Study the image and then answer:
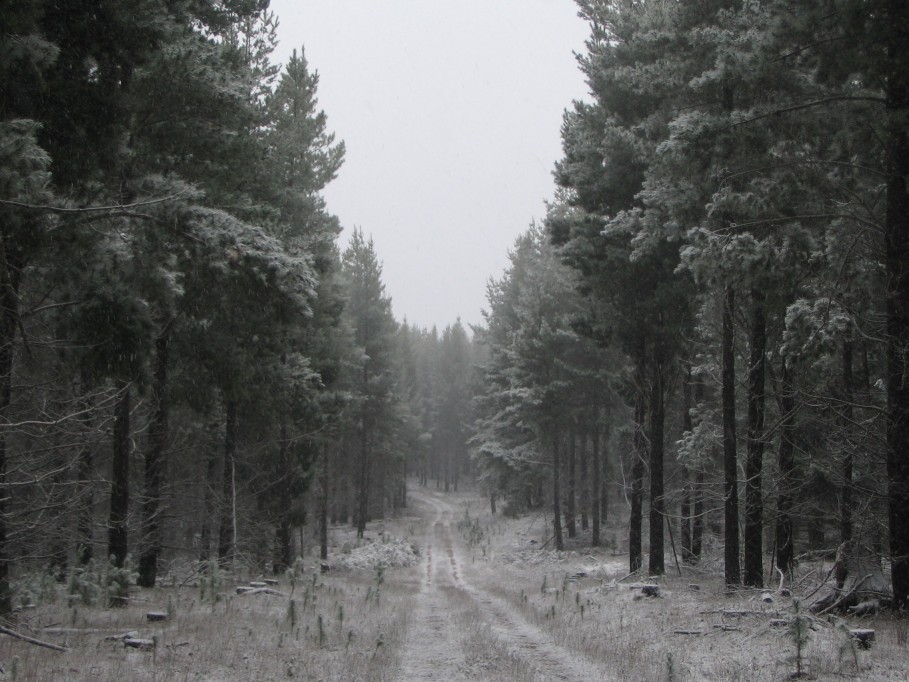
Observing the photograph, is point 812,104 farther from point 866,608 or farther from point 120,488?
point 120,488

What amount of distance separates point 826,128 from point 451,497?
6098 centimetres

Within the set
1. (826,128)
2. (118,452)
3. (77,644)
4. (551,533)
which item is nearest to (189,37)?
(118,452)

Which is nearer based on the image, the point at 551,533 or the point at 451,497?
the point at 551,533

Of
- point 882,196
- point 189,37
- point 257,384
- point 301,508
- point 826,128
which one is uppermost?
point 189,37

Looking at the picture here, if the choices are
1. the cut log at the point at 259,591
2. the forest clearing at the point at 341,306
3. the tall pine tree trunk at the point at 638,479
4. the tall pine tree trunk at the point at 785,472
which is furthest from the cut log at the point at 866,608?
the cut log at the point at 259,591

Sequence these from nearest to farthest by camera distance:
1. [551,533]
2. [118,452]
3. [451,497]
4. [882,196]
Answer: [882,196] → [118,452] → [551,533] → [451,497]

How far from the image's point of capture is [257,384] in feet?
48.6

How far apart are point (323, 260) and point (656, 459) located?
31.5 feet

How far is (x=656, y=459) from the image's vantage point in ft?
51.6

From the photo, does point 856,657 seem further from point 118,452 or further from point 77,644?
point 118,452

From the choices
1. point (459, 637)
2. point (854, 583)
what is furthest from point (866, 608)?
point (459, 637)

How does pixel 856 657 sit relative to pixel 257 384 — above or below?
below

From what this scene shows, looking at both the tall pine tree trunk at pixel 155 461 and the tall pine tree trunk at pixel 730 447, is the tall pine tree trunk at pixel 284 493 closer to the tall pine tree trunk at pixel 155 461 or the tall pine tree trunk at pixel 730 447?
the tall pine tree trunk at pixel 155 461

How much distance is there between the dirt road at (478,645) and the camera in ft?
27.0
